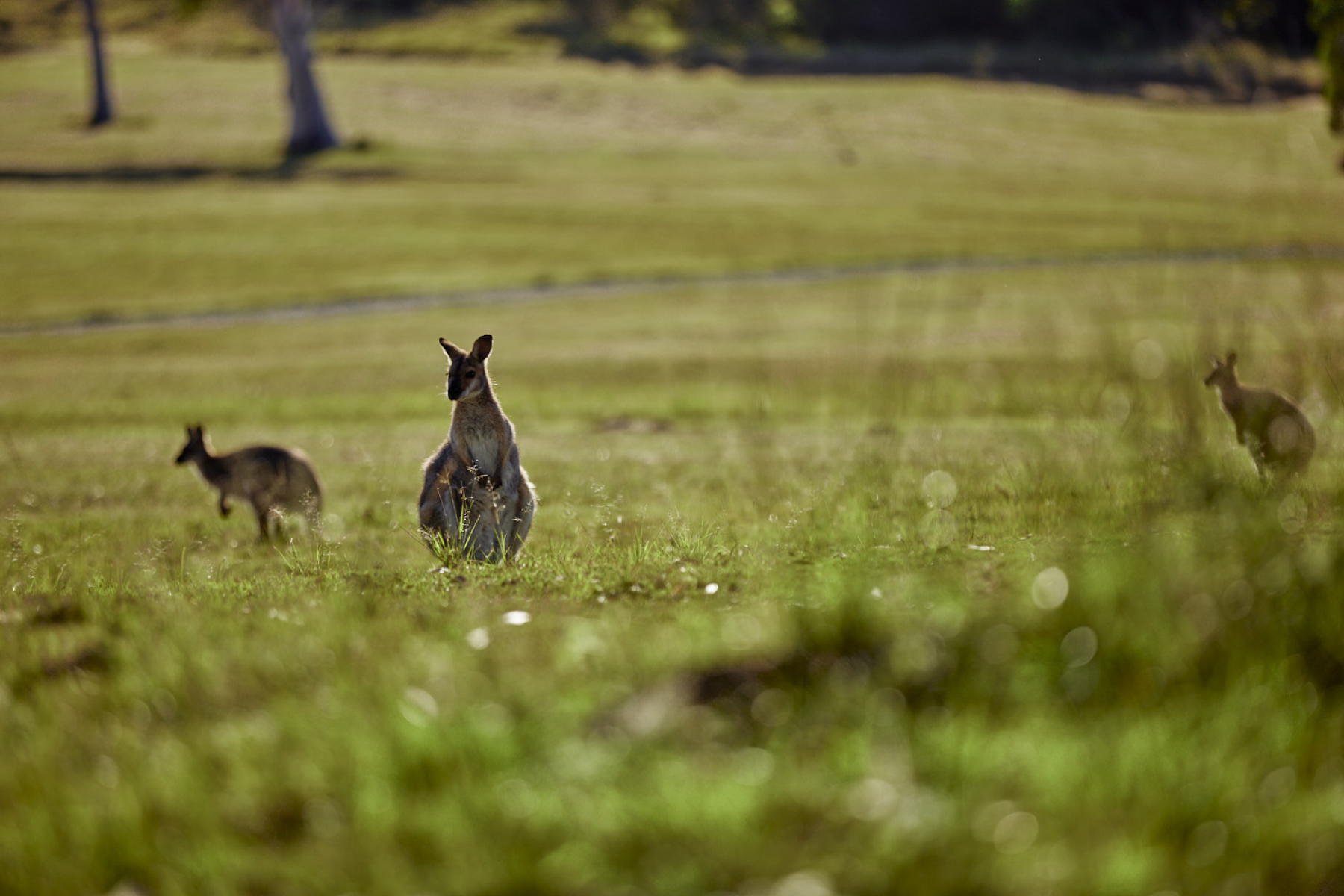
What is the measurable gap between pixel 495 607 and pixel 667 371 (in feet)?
67.9

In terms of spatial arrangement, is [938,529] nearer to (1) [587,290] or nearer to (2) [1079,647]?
(2) [1079,647]

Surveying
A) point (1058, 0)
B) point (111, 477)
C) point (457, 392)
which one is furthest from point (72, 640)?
point (1058, 0)

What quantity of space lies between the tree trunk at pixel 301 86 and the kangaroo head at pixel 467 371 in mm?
68657

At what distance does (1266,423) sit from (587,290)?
33.3m

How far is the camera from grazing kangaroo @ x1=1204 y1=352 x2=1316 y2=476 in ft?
25.2

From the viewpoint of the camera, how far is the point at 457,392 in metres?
8.76

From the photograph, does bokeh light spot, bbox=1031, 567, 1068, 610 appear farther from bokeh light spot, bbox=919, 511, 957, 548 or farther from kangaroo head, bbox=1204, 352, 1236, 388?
kangaroo head, bbox=1204, 352, 1236, 388

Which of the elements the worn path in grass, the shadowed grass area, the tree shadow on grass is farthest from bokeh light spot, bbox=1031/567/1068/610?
the tree shadow on grass

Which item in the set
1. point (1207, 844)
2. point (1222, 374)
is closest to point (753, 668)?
point (1207, 844)

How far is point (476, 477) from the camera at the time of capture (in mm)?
8031

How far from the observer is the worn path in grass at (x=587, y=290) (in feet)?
117

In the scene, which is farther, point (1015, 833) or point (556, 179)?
point (556, 179)

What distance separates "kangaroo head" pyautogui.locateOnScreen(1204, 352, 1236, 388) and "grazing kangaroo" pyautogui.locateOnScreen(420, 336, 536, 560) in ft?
17.5

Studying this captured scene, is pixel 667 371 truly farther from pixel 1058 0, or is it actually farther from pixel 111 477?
pixel 1058 0
